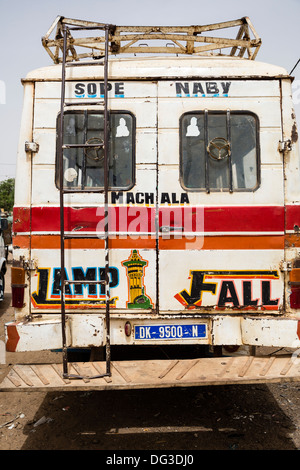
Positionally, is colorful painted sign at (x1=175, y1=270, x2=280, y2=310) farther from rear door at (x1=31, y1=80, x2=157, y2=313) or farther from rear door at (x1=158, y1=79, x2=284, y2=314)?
rear door at (x1=31, y1=80, x2=157, y2=313)

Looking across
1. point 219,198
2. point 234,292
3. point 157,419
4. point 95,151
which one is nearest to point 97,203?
point 95,151

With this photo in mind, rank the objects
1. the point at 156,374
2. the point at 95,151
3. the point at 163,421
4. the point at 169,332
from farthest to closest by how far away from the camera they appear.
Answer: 1. the point at 163,421
2. the point at 95,151
3. the point at 169,332
4. the point at 156,374

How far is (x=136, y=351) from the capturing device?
14.6ft

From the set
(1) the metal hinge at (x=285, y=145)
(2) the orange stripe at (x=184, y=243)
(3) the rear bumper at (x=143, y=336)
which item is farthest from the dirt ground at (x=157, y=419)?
(1) the metal hinge at (x=285, y=145)

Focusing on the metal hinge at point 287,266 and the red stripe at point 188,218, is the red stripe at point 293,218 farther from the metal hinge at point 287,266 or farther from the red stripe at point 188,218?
the metal hinge at point 287,266

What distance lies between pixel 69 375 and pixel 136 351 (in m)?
1.41

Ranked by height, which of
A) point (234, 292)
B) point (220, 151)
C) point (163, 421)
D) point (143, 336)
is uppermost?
point (220, 151)

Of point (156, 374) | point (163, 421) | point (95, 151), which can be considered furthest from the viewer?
point (163, 421)

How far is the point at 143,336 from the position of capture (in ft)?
11.4

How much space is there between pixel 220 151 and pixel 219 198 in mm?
441

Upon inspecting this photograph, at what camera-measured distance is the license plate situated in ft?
11.3

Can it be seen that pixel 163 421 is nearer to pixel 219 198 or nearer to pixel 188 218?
A: pixel 188 218

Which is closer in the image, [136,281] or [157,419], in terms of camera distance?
[136,281]
